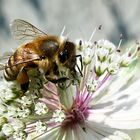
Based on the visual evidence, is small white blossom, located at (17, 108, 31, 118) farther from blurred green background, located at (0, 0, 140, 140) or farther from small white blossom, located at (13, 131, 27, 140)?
blurred green background, located at (0, 0, 140, 140)

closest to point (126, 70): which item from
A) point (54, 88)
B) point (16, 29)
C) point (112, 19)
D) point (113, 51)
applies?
point (113, 51)

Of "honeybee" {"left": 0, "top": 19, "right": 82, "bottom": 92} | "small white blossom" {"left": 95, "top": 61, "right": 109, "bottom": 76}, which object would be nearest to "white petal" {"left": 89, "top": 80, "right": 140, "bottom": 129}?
"small white blossom" {"left": 95, "top": 61, "right": 109, "bottom": 76}

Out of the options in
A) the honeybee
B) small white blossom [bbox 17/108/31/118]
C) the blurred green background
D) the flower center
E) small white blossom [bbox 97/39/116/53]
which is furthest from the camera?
the blurred green background

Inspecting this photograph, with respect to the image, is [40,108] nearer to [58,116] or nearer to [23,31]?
[58,116]

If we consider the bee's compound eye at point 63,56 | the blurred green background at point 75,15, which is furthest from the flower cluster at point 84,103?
the blurred green background at point 75,15

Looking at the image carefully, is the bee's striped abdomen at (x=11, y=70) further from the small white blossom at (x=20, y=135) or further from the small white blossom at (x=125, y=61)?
the small white blossom at (x=125, y=61)

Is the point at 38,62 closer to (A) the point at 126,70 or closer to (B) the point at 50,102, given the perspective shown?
(B) the point at 50,102
